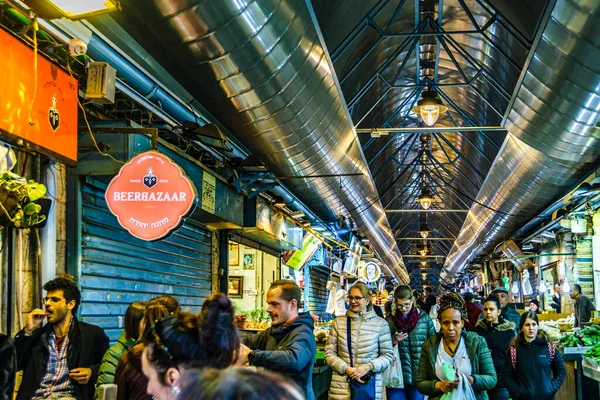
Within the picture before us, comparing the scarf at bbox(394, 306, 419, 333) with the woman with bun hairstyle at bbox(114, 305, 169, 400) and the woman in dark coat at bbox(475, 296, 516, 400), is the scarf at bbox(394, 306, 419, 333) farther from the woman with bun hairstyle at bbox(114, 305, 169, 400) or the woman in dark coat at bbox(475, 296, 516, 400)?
the woman with bun hairstyle at bbox(114, 305, 169, 400)

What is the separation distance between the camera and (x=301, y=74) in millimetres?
6711

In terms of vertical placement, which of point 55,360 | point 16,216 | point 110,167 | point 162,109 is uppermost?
point 162,109

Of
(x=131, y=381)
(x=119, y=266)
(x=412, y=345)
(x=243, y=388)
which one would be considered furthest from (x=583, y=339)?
(x=243, y=388)

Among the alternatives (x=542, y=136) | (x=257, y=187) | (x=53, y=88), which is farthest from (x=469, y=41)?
(x=53, y=88)

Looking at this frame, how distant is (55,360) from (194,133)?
303cm

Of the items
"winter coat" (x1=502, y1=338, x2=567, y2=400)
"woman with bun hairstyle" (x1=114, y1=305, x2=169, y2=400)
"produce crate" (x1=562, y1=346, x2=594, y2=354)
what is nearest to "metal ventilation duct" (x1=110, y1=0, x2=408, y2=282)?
"woman with bun hairstyle" (x1=114, y1=305, x2=169, y2=400)

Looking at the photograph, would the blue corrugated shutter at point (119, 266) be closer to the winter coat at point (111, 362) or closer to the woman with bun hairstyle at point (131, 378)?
the winter coat at point (111, 362)

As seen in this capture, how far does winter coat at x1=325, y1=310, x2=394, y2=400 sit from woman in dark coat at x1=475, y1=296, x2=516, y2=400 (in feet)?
3.32

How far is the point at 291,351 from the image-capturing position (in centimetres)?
491

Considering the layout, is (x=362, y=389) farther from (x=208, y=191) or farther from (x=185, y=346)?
(x=185, y=346)

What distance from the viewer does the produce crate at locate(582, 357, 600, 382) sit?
805cm

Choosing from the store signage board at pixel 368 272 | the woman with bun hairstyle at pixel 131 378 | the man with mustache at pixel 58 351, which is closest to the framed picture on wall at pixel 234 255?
the store signage board at pixel 368 272

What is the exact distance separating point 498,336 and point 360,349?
1.64 m

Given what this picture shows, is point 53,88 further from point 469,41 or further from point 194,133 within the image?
point 469,41
